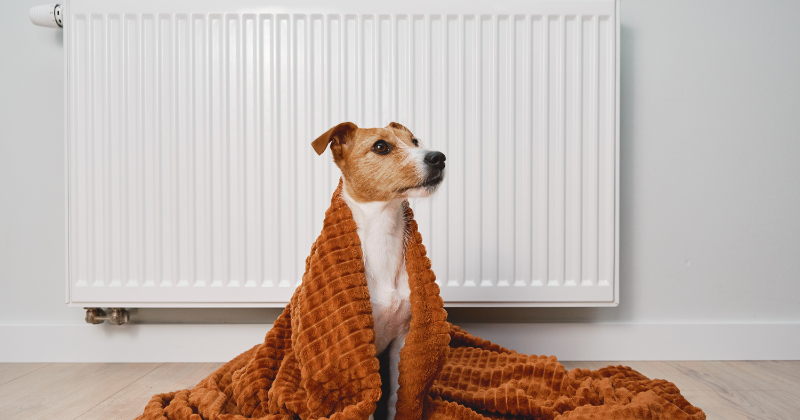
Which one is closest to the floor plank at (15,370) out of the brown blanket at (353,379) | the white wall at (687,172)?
the white wall at (687,172)

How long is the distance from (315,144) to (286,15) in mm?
731

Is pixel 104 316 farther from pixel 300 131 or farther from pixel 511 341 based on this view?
pixel 511 341

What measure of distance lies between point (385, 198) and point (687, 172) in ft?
3.82

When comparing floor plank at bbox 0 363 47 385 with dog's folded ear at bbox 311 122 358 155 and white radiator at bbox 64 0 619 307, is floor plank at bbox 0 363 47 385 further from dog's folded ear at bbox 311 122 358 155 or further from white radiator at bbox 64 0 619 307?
dog's folded ear at bbox 311 122 358 155

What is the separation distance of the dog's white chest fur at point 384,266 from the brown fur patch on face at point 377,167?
0.03 m

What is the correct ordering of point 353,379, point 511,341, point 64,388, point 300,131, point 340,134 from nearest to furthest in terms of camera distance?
1. point 353,379
2. point 340,134
3. point 64,388
4. point 300,131
5. point 511,341

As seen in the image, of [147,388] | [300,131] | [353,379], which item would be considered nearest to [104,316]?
[147,388]

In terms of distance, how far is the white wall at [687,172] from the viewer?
1.38 metres

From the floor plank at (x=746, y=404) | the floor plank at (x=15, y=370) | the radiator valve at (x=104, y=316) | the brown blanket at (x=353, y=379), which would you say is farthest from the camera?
the radiator valve at (x=104, y=316)

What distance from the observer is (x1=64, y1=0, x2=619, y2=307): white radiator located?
4.18 ft

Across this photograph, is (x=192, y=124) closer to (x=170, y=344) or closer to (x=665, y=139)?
(x=170, y=344)

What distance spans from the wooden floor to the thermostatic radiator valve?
1.06 meters

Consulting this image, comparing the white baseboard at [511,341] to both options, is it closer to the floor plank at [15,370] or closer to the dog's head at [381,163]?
the floor plank at [15,370]

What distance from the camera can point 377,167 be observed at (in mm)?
765
